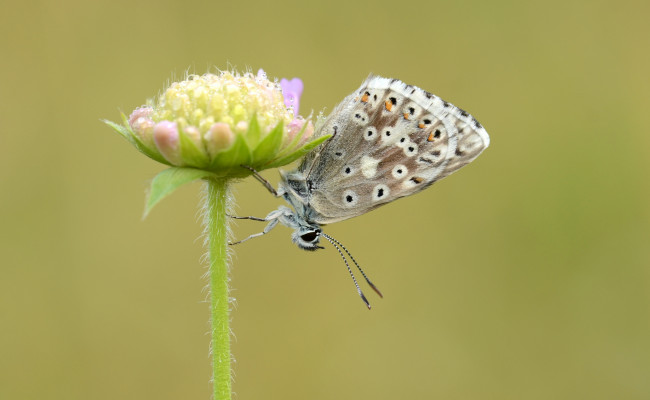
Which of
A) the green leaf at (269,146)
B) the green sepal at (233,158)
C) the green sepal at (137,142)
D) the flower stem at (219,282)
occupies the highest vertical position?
the green sepal at (137,142)

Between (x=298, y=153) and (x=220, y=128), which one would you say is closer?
(x=220, y=128)

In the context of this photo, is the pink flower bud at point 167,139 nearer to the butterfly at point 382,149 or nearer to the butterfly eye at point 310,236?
the butterfly at point 382,149

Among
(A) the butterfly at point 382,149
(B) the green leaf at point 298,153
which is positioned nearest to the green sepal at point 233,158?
(B) the green leaf at point 298,153

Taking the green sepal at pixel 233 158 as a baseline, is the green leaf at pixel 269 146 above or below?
above

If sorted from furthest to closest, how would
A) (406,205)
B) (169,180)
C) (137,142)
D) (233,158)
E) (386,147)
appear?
(406,205)
(386,147)
(137,142)
(233,158)
(169,180)

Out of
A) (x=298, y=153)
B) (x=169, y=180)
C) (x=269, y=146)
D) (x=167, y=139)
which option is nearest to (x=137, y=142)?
(x=167, y=139)

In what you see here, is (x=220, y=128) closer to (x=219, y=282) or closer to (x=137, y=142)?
(x=137, y=142)
